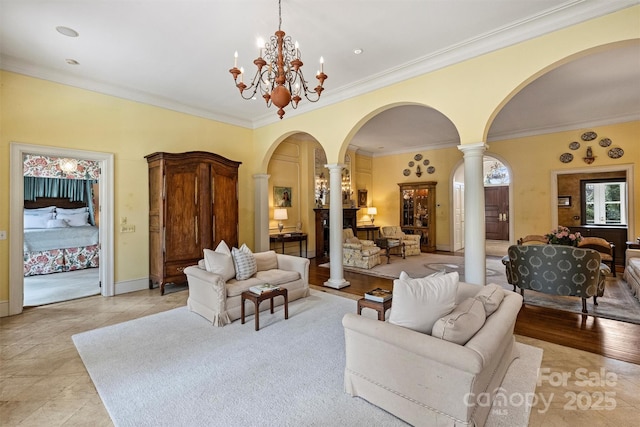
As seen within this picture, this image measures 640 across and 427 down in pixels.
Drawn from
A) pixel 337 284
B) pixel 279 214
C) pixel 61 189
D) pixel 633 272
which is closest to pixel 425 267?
pixel 337 284

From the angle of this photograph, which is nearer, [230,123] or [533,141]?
[230,123]

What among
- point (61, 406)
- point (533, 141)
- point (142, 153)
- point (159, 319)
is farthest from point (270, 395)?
point (533, 141)

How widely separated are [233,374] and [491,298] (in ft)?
7.14

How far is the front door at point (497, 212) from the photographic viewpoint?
1165 cm

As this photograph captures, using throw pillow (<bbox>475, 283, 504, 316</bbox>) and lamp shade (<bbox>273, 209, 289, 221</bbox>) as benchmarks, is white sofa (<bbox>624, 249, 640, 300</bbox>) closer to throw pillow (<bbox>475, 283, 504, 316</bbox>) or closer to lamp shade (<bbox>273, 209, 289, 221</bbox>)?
throw pillow (<bbox>475, 283, 504, 316</bbox>)

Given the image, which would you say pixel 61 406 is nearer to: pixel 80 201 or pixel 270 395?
pixel 270 395

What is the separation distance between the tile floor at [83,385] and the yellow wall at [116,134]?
1541mm

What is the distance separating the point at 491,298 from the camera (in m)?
2.20

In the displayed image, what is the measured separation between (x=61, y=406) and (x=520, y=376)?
353 cm

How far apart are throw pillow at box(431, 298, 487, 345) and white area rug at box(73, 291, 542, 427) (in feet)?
2.18

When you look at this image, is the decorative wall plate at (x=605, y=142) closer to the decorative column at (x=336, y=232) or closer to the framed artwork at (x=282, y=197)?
the decorative column at (x=336, y=232)

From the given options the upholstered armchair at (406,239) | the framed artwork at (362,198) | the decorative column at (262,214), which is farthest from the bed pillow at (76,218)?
the upholstered armchair at (406,239)

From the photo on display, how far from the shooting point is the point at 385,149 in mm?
9930

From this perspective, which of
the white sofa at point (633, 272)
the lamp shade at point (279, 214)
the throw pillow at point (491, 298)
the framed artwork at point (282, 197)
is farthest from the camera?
the framed artwork at point (282, 197)
